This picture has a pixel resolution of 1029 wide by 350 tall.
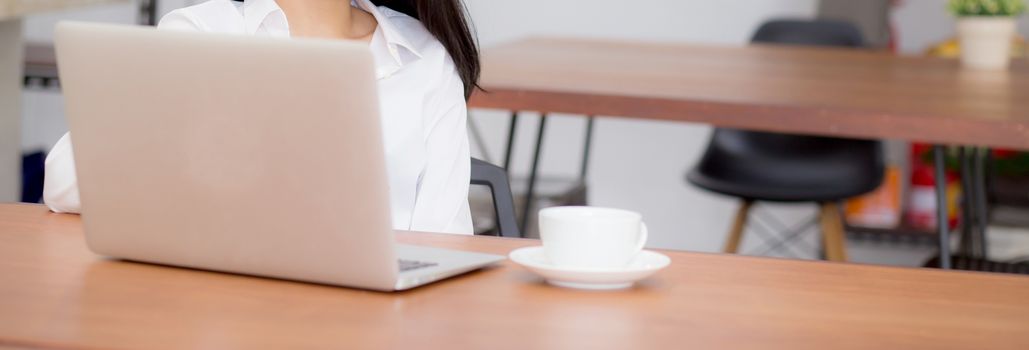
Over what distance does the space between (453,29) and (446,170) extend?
187 millimetres

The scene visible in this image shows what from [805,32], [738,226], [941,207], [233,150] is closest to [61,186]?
[233,150]

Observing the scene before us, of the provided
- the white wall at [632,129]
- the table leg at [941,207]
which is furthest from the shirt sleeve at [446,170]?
the white wall at [632,129]

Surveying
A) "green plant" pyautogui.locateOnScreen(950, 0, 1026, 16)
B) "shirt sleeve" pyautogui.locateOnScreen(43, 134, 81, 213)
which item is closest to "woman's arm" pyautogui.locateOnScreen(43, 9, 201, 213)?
"shirt sleeve" pyautogui.locateOnScreen(43, 134, 81, 213)

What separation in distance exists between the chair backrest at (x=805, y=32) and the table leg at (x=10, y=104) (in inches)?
74.1

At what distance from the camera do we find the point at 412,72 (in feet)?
5.84

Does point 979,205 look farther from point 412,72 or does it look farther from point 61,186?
point 61,186

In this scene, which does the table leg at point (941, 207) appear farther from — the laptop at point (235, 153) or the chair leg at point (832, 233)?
the laptop at point (235, 153)

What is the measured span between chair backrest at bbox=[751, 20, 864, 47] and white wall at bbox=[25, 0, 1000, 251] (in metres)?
0.64

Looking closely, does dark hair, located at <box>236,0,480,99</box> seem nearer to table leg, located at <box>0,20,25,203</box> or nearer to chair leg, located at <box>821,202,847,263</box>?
table leg, located at <box>0,20,25,203</box>

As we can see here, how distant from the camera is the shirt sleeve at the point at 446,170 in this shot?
170 centimetres

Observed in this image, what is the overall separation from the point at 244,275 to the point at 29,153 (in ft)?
10.8

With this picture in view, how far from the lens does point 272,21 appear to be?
178 cm

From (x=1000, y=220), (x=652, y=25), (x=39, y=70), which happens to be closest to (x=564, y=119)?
(x=652, y=25)

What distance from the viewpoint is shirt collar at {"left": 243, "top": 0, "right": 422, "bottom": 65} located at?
5.71 ft
